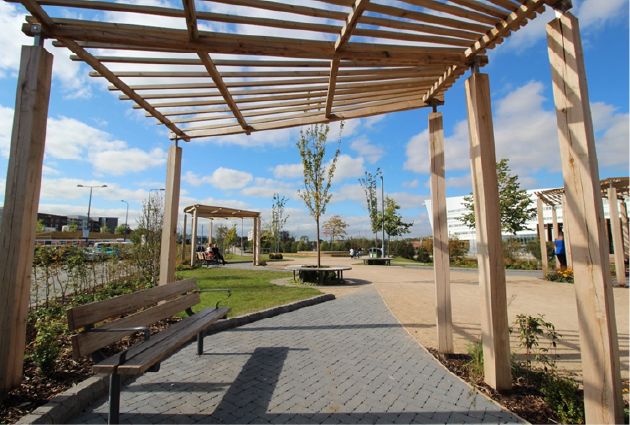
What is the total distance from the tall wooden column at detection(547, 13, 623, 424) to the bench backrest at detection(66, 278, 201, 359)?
352 centimetres

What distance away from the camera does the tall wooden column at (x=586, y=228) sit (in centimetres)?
209

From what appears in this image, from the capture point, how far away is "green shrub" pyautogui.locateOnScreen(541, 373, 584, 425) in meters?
2.41

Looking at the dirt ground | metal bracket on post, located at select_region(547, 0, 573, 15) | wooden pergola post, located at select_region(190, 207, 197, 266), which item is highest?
metal bracket on post, located at select_region(547, 0, 573, 15)

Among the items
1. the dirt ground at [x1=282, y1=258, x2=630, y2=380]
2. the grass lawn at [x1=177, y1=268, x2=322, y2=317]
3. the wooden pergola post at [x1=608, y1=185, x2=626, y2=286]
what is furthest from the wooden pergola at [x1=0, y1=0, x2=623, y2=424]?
the wooden pergola post at [x1=608, y1=185, x2=626, y2=286]

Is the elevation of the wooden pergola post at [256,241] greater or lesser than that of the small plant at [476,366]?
greater

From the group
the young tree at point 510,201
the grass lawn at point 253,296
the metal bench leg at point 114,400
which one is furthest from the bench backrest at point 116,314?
the young tree at point 510,201

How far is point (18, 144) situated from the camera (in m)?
2.77

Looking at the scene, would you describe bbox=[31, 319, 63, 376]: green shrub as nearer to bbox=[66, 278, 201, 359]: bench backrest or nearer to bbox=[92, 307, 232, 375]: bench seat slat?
bbox=[66, 278, 201, 359]: bench backrest

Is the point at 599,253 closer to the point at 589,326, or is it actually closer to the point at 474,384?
the point at 589,326

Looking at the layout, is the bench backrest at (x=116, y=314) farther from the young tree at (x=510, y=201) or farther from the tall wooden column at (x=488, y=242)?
the young tree at (x=510, y=201)

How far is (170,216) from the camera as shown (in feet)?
16.2

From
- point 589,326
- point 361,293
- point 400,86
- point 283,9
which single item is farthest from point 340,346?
point 361,293

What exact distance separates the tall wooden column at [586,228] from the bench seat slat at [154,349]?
10.2ft

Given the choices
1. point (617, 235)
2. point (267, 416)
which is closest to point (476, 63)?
point (267, 416)
